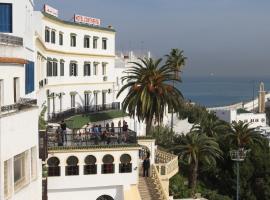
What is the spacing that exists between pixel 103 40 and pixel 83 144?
86.5 ft

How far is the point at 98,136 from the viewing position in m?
33.8

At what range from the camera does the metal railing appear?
1446 inches

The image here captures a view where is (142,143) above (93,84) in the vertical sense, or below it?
below

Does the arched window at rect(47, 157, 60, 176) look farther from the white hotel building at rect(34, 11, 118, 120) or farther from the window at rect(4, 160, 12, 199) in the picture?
the window at rect(4, 160, 12, 199)

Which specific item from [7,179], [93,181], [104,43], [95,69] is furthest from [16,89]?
[104,43]

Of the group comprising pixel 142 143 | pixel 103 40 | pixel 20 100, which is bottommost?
pixel 142 143

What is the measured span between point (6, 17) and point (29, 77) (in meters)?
→ 3.91

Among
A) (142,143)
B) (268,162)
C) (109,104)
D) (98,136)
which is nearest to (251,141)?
(268,162)

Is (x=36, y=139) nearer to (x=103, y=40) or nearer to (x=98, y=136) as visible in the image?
(x=98, y=136)

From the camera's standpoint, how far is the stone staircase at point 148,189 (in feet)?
111

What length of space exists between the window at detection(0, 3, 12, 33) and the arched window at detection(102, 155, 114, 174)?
12937mm

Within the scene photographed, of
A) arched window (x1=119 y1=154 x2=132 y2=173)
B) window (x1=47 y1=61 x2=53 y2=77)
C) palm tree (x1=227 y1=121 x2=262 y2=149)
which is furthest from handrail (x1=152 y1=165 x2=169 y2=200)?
palm tree (x1=227 y1=121 x2=262 y2=149)

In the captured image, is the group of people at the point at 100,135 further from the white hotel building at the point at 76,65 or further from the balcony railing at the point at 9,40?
the balcony railing at the point at 9,40

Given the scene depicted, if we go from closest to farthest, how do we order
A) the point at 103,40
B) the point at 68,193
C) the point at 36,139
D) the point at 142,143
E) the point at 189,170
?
the point at 36,139 → the point at 68,193 → the point at 142,143 → the point at 189,170 → the point at 103,40
